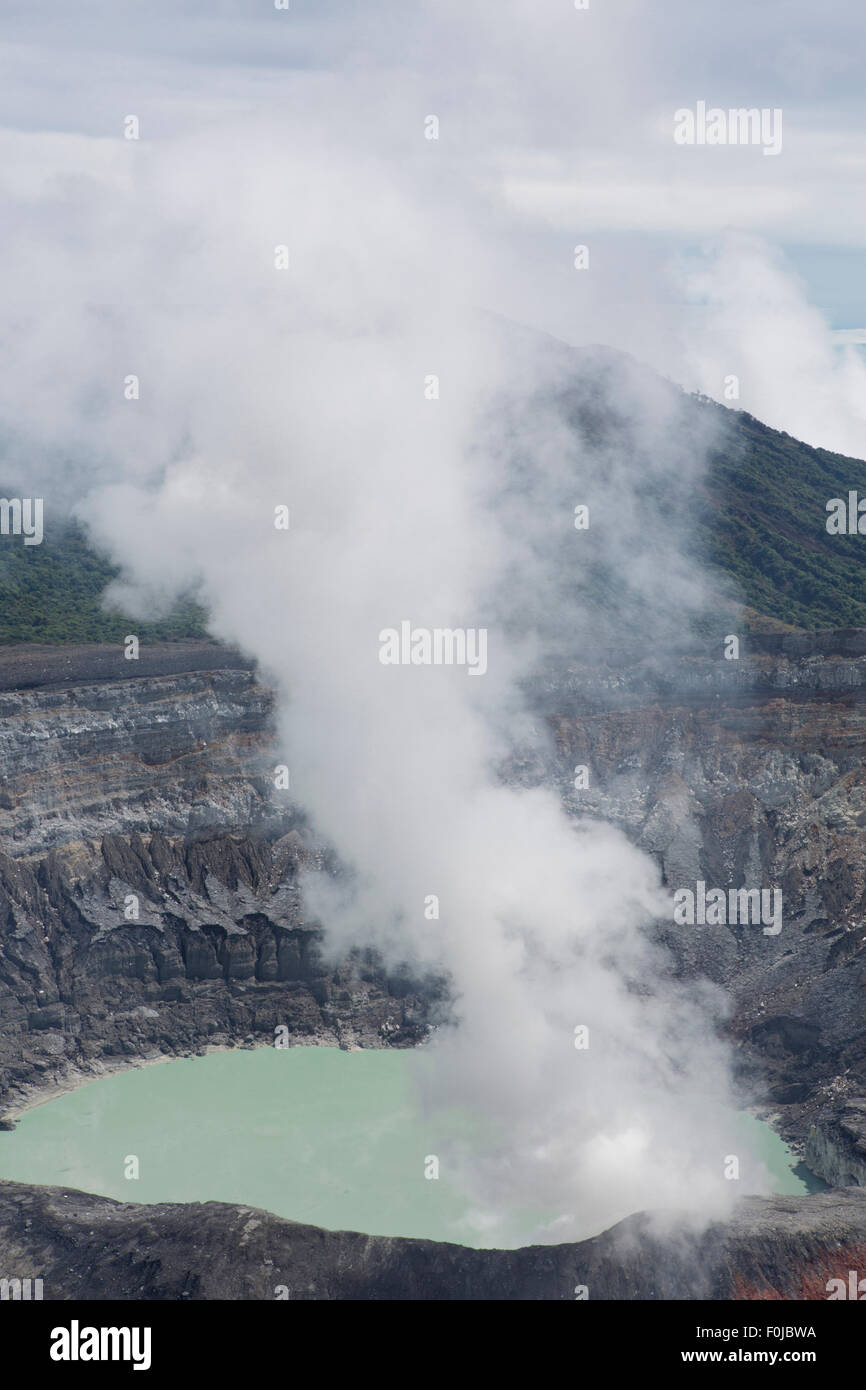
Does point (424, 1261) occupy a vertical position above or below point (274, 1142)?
below

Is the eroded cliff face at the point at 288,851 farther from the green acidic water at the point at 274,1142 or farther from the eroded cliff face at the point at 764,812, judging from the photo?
the green acidic water at the point at 274,1142

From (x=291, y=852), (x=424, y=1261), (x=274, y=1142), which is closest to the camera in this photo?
(x=424, y=1261)

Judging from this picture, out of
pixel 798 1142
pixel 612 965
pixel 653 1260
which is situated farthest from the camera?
pixel 612 965

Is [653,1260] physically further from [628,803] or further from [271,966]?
[628,803]

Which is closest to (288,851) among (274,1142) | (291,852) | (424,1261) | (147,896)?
(291,852)

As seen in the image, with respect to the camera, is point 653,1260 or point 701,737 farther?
point 701,737

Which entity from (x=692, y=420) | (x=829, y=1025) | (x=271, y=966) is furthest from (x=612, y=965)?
(x=692, y=420)

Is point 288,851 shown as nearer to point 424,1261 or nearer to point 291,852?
point 291,852
